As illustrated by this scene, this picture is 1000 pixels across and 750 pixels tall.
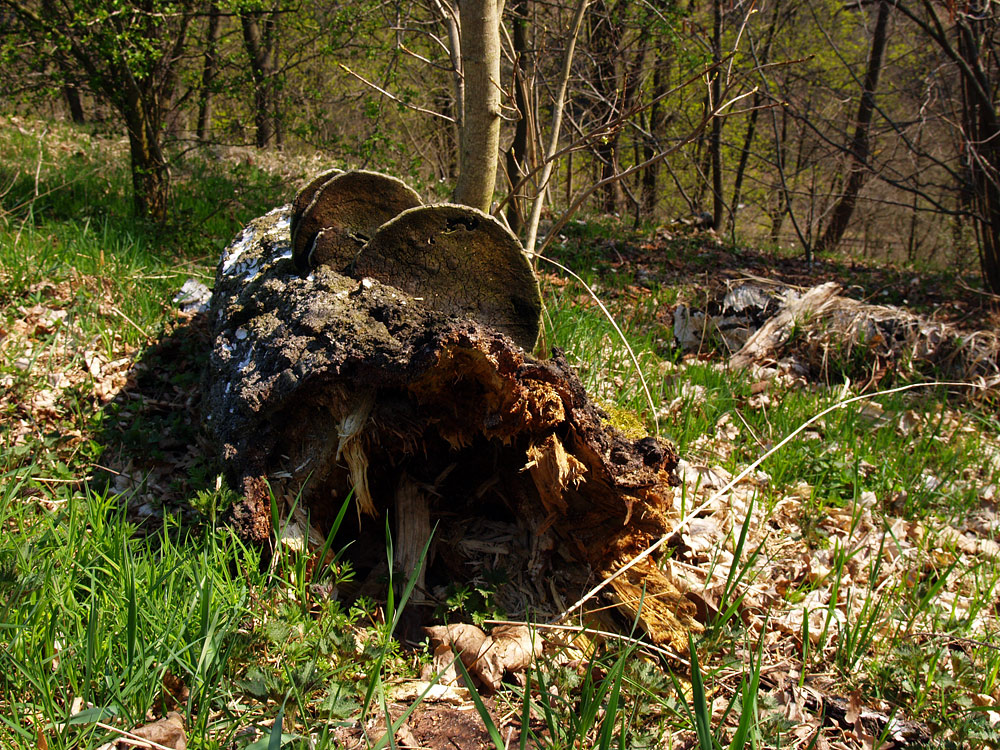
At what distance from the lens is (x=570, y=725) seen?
5.80 feet

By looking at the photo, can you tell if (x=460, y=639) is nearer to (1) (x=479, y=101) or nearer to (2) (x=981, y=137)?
(1) (x=479, y=101)

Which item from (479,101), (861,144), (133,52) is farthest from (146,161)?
(861,144)

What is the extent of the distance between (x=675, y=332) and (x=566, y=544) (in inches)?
128

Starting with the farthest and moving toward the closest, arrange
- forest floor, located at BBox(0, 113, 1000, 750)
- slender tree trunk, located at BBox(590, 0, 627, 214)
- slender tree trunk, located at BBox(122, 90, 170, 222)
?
1. slender tree trunk, located at BBox(122, 90, 170, 222)
2. slender tree trunk, located at BBox(590, 0, 627, 214)
3. forest floor, located at BBox(0, 113, 1000, 750)

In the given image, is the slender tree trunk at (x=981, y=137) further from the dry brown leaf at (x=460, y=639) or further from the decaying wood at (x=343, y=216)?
the dry brown leaf at (x=460, y=639)

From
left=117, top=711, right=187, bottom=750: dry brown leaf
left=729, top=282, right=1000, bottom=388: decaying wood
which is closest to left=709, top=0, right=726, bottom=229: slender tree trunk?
left=729, top=282, right=1000, bottom=388: decaying wood

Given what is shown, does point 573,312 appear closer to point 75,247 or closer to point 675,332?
point 675,332

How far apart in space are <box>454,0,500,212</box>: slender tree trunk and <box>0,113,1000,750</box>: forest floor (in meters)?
1.08

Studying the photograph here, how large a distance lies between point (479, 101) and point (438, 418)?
208cm

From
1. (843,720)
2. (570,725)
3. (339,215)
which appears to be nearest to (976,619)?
(843,720)

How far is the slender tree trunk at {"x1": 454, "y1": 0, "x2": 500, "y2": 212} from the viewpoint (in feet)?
11.1

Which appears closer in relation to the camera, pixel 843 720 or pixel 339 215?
pixel 843 720

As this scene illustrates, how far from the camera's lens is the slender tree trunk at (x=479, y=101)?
3.40 m

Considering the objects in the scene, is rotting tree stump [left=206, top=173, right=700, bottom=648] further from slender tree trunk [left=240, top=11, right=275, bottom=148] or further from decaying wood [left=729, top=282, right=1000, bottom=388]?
slender tree trunk [left=240, top=11, right=275, bottom=148]
